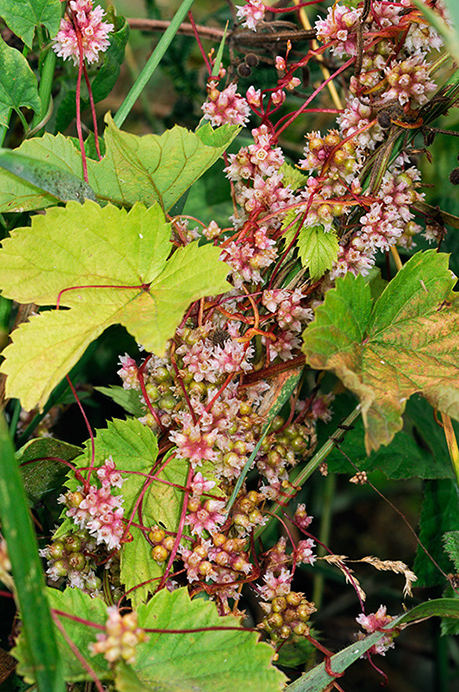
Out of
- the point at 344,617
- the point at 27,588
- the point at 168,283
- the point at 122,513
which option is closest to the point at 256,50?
the point at 168,283

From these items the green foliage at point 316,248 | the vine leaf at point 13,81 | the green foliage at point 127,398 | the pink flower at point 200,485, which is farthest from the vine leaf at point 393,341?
the vine leaf at point 13,81

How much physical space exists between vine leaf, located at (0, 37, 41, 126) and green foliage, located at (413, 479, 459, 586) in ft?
2.85

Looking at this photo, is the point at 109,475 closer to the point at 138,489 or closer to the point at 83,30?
the point at 138,489

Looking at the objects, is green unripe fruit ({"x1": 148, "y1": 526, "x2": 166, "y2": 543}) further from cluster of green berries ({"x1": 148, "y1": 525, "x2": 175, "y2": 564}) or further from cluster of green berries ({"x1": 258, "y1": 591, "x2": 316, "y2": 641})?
cluster of green berries ({"x1": 258, "y1": 591, "x2": 316, "y2": 641})

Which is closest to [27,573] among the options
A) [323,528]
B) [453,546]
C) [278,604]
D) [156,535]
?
[156,535]

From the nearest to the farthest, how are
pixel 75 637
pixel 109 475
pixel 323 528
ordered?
pixel 75 637 < pixel 109 475 < pixel 323 528

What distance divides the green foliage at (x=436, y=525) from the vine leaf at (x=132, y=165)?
65cm

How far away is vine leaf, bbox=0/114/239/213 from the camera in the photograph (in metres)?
0.66

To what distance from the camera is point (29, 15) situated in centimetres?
75

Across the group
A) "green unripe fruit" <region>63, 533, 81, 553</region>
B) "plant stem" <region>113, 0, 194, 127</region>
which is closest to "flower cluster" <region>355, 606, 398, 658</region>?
"green unripe fruit" <region>63, 533, 81, 553</region>

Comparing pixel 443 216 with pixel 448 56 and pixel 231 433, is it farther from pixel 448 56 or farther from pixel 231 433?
pixel 231 433

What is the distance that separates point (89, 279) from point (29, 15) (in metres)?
0.38

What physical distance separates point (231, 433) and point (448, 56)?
20.3 inches

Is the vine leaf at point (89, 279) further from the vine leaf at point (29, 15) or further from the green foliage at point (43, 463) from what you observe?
the vine leaf at point (29, 15)
